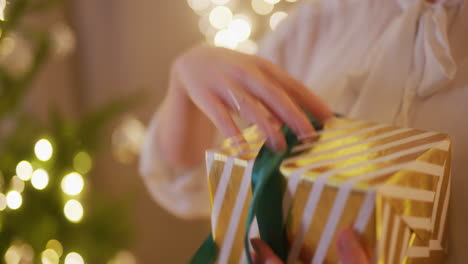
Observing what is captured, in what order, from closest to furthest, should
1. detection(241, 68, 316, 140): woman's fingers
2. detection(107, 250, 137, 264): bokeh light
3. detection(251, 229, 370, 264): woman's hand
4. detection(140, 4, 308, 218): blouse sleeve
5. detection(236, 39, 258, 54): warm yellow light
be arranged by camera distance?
detection(251, 229, 370, 264): woman's hand, detection(241, 68, 316, 140): woman's fingers, detection(140, 4, 308, 218): blouse sleeve, detection(107, 250, 137, 264): bokeh light, detection(236, 39, 258, 54): warm yellow light

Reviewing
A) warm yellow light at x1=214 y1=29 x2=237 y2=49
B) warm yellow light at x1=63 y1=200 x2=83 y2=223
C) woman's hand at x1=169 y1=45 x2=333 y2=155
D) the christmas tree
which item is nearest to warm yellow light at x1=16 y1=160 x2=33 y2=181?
the christmas tree

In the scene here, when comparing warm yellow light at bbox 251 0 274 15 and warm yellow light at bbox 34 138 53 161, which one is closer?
warm yellow light at bbox 34 138 53 161

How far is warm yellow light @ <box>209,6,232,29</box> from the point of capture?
1211mm

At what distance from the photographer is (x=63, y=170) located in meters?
0.89

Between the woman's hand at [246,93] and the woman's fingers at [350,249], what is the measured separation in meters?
0.11

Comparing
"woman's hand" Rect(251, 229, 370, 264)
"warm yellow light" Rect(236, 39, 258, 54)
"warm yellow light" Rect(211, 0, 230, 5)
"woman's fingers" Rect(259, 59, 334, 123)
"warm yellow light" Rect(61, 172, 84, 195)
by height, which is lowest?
"warm yellow light" Rect(61, 172, 84, 195)

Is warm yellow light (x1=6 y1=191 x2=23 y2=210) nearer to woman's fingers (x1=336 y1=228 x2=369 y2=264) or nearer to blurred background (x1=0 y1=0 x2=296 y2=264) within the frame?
blurred background (x1=0 y1=0 x2=296 y2=264)

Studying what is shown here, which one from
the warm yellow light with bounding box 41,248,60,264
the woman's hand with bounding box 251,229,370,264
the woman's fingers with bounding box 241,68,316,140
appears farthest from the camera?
the warm yellow light with bounding box 41,248,60,264

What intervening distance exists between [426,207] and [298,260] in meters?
0.12

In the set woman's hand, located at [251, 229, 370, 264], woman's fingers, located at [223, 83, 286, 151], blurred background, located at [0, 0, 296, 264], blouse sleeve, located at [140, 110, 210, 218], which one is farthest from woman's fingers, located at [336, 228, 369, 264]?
blurred background, located at [0, 0, 296, 264]

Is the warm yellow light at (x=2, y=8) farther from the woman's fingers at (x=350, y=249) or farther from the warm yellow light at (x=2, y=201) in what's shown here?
the woman's fingers at (x=350, y=249)

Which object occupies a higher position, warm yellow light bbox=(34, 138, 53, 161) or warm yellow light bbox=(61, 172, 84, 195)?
warm yellow light bbox=(34, 138, 53, 161)

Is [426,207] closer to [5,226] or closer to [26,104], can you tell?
[5,226]

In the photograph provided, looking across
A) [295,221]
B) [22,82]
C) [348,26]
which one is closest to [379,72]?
[348,26]
